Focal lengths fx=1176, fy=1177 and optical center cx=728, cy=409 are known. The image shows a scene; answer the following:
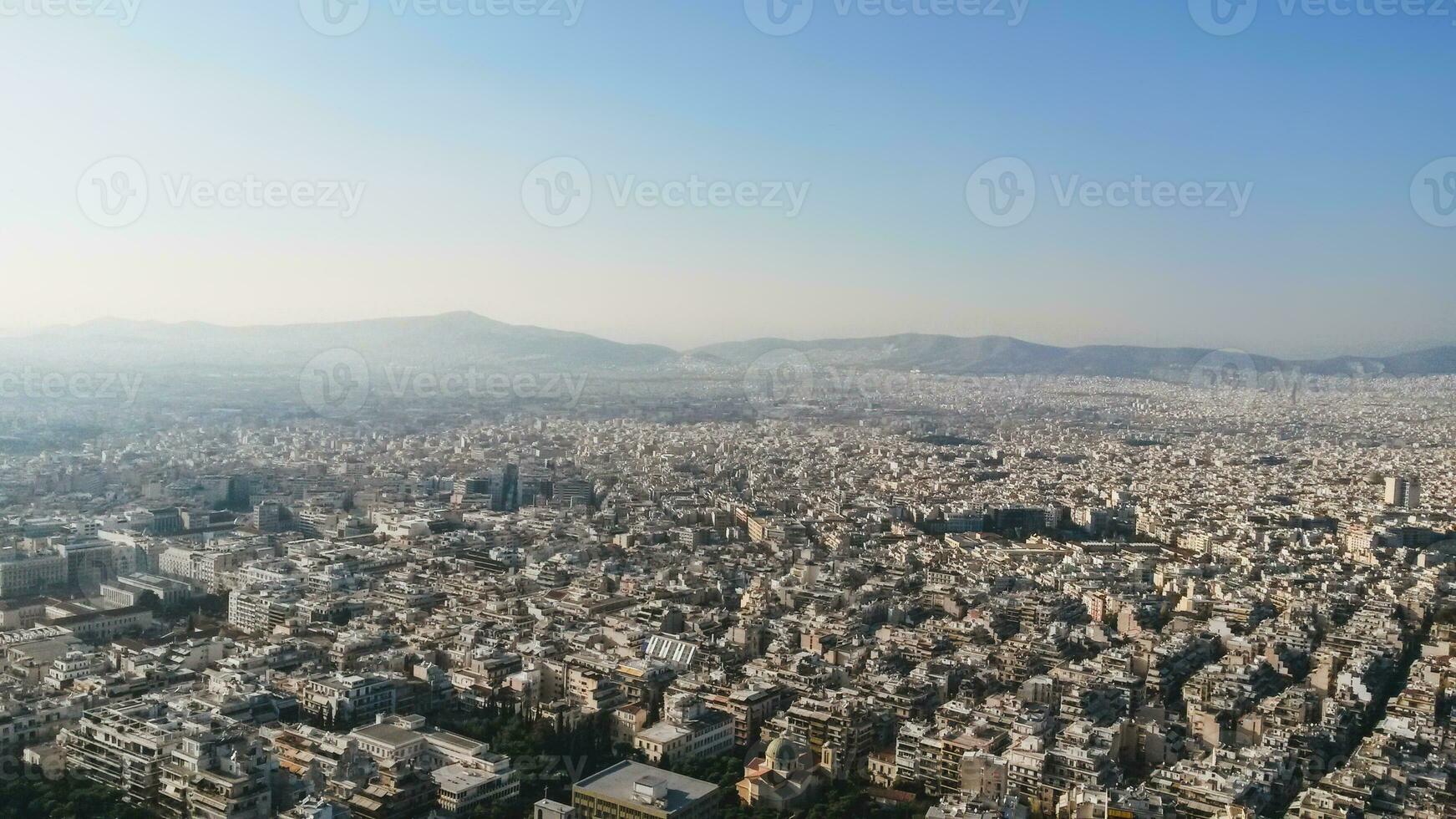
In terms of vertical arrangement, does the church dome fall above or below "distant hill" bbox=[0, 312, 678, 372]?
below

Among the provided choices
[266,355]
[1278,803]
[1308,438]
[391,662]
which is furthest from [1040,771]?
[266,355]

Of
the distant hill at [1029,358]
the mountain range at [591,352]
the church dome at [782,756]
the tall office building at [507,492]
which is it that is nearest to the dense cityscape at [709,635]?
the church dome at [782,756]

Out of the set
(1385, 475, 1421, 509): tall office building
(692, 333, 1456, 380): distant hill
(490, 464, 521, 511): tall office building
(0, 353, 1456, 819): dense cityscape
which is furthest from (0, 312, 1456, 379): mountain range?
(1385, 475, 1421, 509): tall office building

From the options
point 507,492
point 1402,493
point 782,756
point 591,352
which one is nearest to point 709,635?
point 782,756

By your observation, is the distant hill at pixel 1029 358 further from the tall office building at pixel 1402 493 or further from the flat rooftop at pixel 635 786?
the flat rooftop at pixel 635 786

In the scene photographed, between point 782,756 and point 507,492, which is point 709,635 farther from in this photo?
point 507,492

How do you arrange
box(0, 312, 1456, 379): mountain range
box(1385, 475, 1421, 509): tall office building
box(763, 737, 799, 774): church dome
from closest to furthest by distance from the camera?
box(763, 737, 799, 774): church dome < box(1385, 475, 1421, 509): tall office building < box(0, 312, 1456, 379): mountain range

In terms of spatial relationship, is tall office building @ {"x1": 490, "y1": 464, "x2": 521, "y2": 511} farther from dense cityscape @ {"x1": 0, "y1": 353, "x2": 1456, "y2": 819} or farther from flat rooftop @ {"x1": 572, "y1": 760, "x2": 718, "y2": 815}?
flat rooftop @ {"x1": 572, "y1": 760, "x2": 718, "y2": 815}
